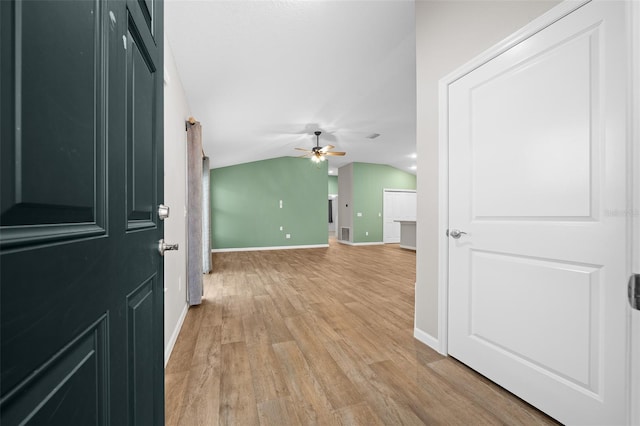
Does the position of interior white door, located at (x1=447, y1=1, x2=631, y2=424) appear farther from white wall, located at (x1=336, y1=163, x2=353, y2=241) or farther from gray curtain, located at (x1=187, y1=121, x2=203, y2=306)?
white wall, located at (x1=336, y1=163, x2=353, y2=241)

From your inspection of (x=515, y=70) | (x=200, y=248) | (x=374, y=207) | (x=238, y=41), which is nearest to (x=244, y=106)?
(x=238, y=41)

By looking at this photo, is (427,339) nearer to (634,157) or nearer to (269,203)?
(634,157)

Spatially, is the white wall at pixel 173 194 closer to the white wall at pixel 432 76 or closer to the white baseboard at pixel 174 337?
the white baseboard at pixel 174 337

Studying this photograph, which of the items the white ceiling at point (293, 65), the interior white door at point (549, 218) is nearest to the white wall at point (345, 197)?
the white ceiling at point (293, 65)

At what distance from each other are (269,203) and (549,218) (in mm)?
6567

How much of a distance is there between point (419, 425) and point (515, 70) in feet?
6.11

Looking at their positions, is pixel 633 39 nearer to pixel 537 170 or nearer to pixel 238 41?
pixel 537 170

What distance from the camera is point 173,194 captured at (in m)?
2.06

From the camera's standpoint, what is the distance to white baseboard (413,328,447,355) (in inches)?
72.5

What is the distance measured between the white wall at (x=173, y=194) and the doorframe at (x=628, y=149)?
6.25ft

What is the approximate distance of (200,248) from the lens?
279cm

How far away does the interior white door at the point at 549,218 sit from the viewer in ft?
3.49

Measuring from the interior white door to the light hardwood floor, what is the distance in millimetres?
272

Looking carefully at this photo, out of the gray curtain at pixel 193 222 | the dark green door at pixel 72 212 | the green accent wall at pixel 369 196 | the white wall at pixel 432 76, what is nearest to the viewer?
the dark green door at pixel 72 212
